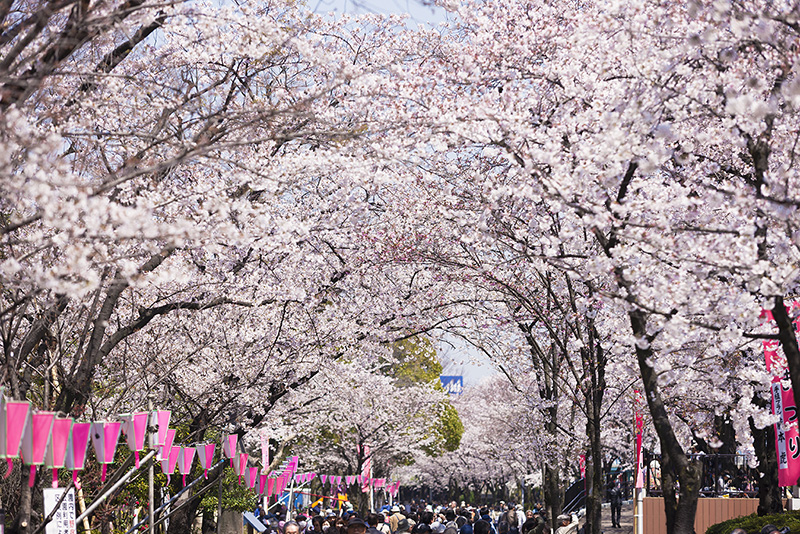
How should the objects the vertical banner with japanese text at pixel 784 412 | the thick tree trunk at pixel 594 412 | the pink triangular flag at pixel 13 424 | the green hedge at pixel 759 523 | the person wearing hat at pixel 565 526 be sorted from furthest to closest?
1. the person wearing hat at pixel 565 526
2. the thick tree trunk at pixel 594 412
3. the green hedge at pixel 759 523
4. the vertical banner with japanese text at pixel 784 412
5. the pink triangular flag at pixel 13 424

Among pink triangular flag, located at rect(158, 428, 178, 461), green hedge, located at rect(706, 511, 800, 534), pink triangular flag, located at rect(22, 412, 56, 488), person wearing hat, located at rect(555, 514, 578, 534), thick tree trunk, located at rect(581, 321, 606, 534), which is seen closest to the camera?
pink triangular flag, located at rect(22, 412, 56, 488)

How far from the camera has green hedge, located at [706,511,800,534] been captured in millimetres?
10227

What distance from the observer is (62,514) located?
28.6 ft

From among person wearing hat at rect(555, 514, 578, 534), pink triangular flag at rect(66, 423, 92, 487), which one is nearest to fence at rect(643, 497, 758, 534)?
person wearing hat at rect(555, 514, 578, 534)

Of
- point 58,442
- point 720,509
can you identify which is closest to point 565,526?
point 720,509

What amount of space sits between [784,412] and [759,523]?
11.6 feet

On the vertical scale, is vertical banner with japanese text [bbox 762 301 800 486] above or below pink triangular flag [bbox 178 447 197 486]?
above

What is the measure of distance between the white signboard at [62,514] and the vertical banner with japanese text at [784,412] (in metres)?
7.43

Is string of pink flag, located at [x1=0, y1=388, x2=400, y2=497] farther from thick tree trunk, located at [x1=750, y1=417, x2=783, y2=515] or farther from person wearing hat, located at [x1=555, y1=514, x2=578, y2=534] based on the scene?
thick tree trunk, located at [x1=750, y1=417, x2=783, y2=515]

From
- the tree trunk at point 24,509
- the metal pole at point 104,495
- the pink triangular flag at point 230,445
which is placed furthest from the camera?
the pink triangular flag at point 230,445

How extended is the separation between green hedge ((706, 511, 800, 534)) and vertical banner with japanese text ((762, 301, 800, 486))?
75 cm

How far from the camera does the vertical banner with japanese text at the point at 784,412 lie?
835 centimetres

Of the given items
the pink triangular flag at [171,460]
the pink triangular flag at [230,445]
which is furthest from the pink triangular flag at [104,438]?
the pink triangular flag at [230,445]

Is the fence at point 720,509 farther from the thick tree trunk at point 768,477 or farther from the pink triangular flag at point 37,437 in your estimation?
the pink triangular flag at point 37,437
